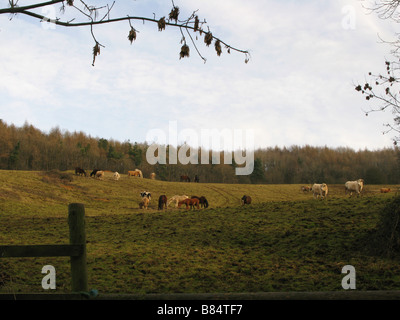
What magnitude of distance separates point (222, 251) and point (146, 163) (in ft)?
325

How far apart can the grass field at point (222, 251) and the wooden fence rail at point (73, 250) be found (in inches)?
125

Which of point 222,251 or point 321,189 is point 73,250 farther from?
point 321,189

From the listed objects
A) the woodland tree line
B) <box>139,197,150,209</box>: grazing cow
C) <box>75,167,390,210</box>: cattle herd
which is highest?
the woodland tree line

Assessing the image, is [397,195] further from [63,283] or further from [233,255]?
[63,283]

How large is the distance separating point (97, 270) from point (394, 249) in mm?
7430

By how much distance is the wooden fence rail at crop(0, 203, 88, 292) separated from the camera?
485cm

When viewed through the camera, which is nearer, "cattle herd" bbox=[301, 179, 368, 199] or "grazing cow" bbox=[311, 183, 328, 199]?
"cattle herd" bbox=[301, 179, 368, 199]

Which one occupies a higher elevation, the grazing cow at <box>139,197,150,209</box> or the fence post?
the fence post

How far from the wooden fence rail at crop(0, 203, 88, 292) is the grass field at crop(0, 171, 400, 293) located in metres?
3.17

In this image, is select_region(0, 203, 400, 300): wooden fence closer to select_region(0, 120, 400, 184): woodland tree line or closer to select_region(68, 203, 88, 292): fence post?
select_region(68, 203, 88, 292): fence post

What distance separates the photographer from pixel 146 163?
10975cm

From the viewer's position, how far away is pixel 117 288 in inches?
335

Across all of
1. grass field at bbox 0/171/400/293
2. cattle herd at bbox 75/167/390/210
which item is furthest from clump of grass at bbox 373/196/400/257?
cattle herd at bbox 75/167/390/210

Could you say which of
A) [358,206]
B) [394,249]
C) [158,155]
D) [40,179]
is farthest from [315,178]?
[394,249]
